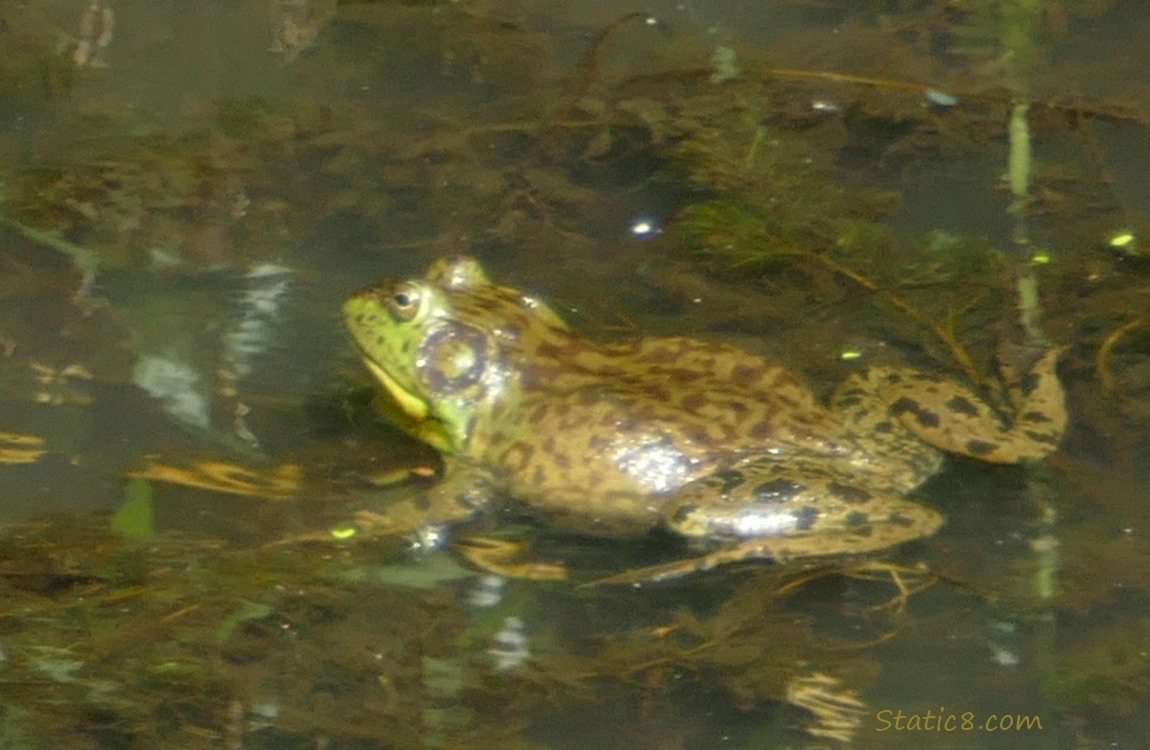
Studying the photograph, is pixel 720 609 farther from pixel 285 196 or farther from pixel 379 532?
pixel 285 196

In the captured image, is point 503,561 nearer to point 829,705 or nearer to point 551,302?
point 829,705

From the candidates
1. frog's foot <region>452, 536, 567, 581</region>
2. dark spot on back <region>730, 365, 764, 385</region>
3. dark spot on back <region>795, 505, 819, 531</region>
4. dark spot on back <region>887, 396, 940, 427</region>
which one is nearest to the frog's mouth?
frog's foot <region>452, 536, 567, 581</region>

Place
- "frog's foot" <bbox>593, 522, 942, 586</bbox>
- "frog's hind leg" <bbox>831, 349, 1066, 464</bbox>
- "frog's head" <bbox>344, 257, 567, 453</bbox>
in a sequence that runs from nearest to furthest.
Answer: "frog's foot" <bbox>593, 522, 942, 586</bbox>, "frog's hind leg" <bbox>831, 349, 1066, 464</bbox>, "frog's head" <bbox>344, 257, 567, 453</bbox>

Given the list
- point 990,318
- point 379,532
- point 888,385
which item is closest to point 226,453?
point 379,532

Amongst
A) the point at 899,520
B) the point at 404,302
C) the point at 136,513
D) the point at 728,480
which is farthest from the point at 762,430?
the point at 136,513

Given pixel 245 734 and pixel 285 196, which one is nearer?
pixel 245 734

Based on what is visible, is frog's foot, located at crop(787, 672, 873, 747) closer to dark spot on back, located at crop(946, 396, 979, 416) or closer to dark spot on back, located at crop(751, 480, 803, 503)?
dark spot on back, located at crop(751, 480, 803, 503)

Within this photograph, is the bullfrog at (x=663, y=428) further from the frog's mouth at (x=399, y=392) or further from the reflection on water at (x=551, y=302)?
the reflection on water at (x=551, y=302)
